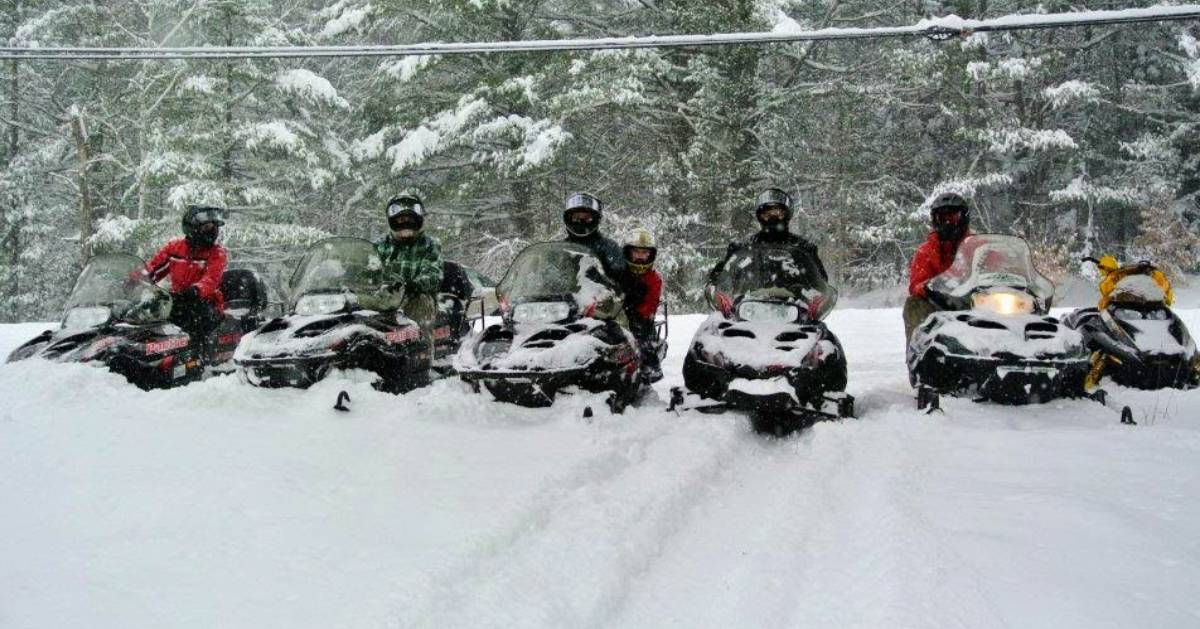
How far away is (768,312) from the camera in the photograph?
21.0 ft

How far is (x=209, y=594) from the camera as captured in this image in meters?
2.79

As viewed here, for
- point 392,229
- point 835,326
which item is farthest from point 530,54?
point 392,229

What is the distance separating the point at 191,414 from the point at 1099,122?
25233mm

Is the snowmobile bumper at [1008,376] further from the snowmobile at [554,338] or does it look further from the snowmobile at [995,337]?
the snowmobile at [554,338]

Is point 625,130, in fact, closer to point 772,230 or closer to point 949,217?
point 772,230

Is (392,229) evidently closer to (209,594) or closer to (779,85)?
(209,594)

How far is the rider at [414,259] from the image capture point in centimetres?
782

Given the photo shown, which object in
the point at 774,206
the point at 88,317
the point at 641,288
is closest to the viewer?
the point at 88,317

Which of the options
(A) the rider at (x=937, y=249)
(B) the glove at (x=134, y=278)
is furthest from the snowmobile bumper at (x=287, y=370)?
(A) the rider at (x=937, y=249)

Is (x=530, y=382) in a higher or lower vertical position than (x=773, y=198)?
lower

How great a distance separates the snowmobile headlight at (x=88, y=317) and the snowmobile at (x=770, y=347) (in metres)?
5.14

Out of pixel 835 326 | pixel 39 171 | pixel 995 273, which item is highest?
pixel 39 171

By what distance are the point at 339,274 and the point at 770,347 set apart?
12.1 ft

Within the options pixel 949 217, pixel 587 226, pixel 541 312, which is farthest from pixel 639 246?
pixel 949 217
